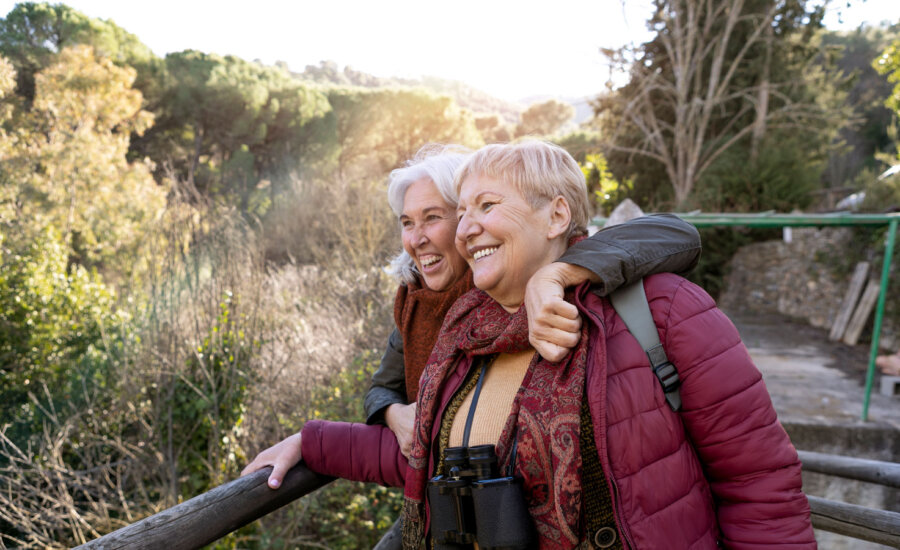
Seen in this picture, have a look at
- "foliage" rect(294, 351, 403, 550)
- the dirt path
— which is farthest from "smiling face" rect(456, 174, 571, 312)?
the dirt path

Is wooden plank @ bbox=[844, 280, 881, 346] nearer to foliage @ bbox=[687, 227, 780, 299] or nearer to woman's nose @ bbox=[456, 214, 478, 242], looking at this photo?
foliage @ bbox=[687, 227, 780, 299]

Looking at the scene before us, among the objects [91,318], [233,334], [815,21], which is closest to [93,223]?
[91,318]

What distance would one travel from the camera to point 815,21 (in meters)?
14.2

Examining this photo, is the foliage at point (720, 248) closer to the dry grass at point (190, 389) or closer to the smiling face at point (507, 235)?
the dry grass at point (190, 389)

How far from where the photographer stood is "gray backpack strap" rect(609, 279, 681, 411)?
3.91ft

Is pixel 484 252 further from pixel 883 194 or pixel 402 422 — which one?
pixel 883 194

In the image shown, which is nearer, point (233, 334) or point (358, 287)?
point (233, 334)

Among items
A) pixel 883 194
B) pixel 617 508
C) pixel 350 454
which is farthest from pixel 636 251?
pixel 883 194

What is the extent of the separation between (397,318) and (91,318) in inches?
287

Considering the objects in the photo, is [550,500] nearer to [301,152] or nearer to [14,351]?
[14,351]

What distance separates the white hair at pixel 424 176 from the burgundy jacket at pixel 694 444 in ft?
2.42

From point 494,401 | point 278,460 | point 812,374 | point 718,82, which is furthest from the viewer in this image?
point 718,82

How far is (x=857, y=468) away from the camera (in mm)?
2266

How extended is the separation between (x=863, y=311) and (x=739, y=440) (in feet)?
35.0
